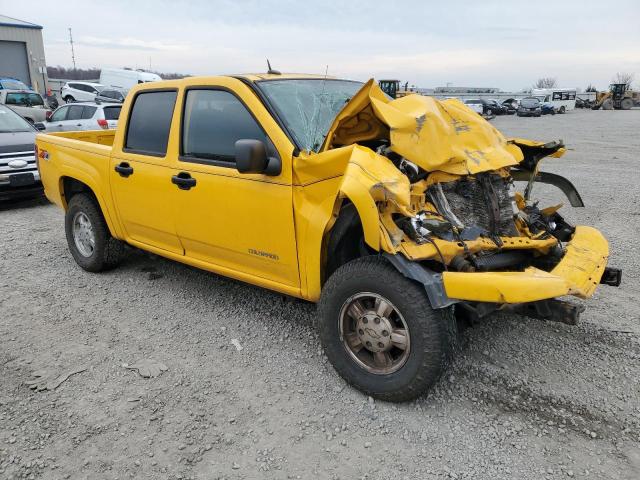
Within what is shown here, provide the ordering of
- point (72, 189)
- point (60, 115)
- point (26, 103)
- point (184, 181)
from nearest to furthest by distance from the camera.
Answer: point (184, 181) → point (72, 189) → point (60, 115) → point (26, 103)

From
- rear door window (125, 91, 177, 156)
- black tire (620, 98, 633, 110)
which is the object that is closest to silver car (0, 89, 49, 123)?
rear door window (125, 91, 177, 156)

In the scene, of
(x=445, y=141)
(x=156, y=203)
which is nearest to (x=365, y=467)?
(x=445, y=141)

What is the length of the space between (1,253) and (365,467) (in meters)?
5.20

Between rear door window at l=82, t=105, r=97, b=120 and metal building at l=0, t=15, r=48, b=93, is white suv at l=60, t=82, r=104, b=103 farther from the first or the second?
rear door window at l=82, t=105, r=97, b=120

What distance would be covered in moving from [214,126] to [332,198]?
127 cm

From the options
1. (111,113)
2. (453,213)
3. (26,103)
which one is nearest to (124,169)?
(453,213)

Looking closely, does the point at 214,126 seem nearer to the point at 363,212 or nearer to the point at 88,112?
the point at 363,212

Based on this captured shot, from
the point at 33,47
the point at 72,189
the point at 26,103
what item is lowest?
the point at 72,189

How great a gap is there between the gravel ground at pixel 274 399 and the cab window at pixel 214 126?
135 centimetres

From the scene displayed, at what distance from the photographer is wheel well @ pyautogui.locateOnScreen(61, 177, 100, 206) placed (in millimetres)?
5270

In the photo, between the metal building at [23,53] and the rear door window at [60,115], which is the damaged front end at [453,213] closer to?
the rear door window at [60,115]

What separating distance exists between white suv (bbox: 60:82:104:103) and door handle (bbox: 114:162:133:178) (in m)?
28.2

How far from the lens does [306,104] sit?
3771 millimetres

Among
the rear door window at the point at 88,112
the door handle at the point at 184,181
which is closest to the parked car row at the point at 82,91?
the rear door window at the point at 88,112
